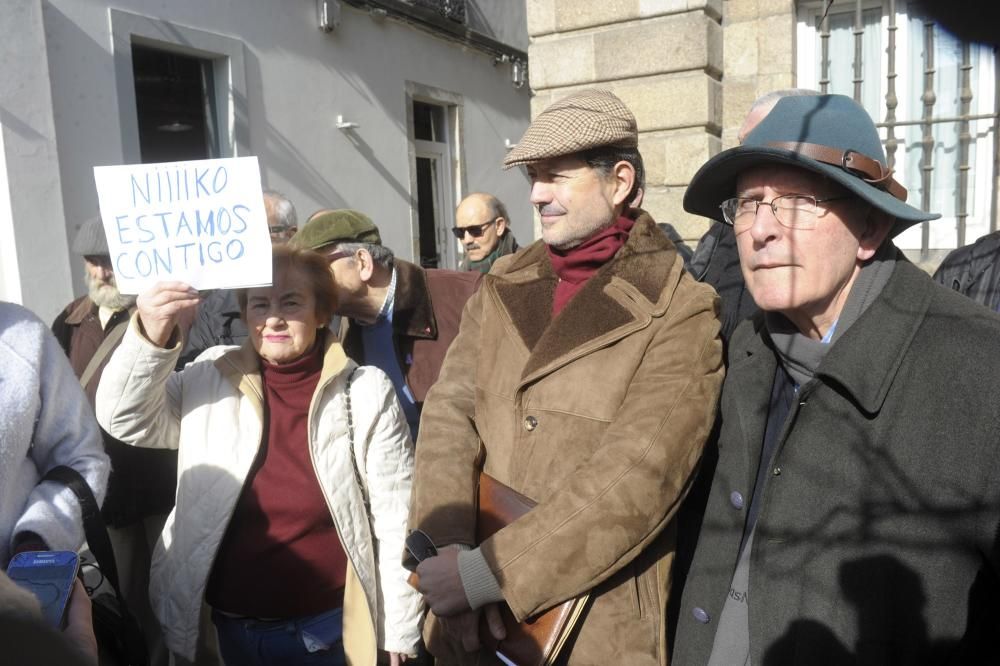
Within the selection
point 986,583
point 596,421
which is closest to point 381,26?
point 596,421

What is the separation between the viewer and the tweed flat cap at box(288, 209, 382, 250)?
322 centimetres

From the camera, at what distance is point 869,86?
15.2ft

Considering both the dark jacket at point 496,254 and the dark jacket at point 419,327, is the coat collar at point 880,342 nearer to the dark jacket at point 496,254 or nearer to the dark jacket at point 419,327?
the dark jacket at point 419,327

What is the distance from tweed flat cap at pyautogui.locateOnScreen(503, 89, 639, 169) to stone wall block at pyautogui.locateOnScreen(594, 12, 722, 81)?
107 inches

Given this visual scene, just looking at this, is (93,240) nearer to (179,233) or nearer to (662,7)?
(179,233)

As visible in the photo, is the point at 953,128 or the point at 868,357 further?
Answer: the point at 953,128

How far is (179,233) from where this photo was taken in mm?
2244

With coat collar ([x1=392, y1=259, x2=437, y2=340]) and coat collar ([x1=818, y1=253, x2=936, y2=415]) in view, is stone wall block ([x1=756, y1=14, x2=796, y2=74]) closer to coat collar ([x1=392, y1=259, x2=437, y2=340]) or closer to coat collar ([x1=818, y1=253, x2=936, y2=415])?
coat collar ([x1=392, y1=259, x2=437, y2=340])

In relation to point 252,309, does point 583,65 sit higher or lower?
higher

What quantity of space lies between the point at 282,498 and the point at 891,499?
171 centimetres

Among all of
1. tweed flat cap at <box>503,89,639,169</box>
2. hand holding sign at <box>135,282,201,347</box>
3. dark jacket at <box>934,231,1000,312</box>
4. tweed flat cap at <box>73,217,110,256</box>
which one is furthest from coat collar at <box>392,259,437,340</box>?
dark jacket at <box>934,231,1000,312</box>

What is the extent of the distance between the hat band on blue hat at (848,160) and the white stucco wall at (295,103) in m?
6.69

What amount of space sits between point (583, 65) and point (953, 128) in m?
2.17

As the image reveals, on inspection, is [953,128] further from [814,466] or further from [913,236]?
[814,466]
